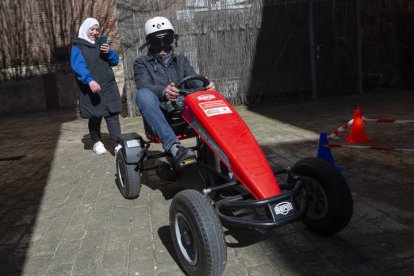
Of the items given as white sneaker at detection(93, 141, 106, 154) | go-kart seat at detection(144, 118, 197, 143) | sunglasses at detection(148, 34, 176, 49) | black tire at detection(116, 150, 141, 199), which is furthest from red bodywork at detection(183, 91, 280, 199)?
white sneaker at detection(93, 141, 106, 154)

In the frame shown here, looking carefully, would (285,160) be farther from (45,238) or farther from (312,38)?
(312,38)

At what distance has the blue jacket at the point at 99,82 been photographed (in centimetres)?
586

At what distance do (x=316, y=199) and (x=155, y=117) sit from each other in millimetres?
1538

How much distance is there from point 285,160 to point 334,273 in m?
2.76

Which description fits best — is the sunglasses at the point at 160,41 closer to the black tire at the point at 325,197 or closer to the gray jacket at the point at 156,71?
the gray jacket at the point at 156,71

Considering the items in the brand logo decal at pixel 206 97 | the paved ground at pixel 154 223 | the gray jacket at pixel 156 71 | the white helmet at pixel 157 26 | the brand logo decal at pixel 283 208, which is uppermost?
the white helmet at pixel 157 26

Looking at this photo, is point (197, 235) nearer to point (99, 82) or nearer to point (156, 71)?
point (156, 71)

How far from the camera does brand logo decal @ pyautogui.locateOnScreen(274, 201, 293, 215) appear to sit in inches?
99.6

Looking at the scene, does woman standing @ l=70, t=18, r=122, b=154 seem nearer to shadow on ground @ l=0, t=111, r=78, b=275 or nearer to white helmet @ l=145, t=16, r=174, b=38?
shadow on ground @ l=0, t=111, r=78, b=275

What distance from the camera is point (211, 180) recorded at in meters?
3.32

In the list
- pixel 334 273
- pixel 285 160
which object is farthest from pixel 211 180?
pixel 285 160

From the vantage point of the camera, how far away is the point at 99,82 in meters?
5.96

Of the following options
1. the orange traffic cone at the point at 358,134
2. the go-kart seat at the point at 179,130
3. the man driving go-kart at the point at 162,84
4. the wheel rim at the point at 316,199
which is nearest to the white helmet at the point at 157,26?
the man driving go-kart at the point at 162,84

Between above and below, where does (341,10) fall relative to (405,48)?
above
